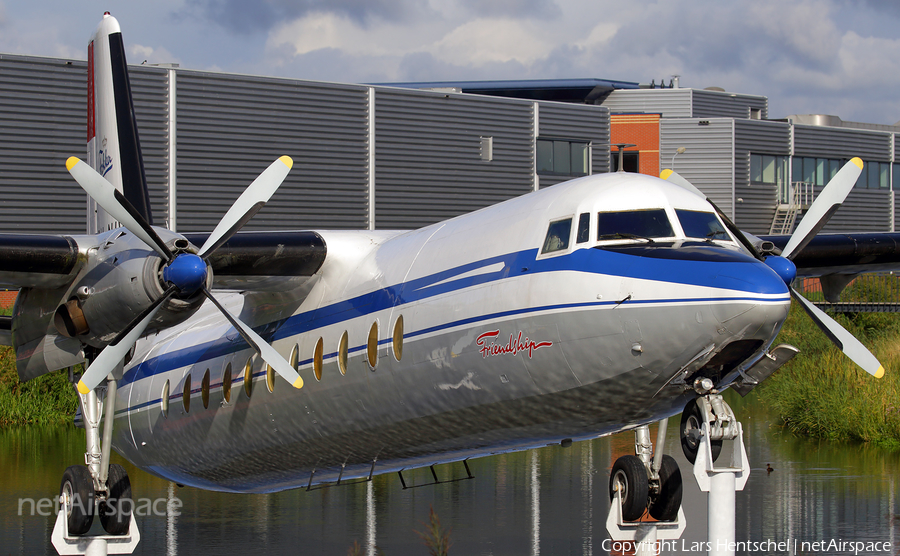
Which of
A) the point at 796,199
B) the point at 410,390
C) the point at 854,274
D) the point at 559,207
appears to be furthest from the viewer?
the point at 796,199

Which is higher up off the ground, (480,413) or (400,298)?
(400,298)

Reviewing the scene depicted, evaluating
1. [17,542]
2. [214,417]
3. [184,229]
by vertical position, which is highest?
[184,229]

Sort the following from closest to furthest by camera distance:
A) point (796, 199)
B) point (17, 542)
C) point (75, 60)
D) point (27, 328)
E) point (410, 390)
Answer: point (410, 390)
point (27, 328)
point (17, 542)
point (75, 60)
point (796, 199)

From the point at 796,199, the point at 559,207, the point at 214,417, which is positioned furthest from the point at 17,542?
the point at 796,199

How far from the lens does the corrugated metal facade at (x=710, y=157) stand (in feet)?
182

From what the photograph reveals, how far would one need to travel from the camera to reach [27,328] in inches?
529

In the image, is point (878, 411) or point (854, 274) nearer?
point (854, 274)

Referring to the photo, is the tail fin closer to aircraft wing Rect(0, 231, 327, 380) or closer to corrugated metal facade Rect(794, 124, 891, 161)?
aircraft wing Rect(0, 231, 327, 380)

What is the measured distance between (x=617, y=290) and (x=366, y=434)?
435 centimetres

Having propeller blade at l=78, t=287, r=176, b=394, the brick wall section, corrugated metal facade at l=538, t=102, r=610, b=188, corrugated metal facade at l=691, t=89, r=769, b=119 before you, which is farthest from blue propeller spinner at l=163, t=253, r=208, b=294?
corrugated metal facade at l=691, t=89, r=769, b=119

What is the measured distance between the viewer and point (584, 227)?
Answer: 914 cm

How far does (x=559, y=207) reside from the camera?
9.50 metres

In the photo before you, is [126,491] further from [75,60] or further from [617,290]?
[75,60]

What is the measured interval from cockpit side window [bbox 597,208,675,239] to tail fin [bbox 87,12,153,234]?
8840mm
